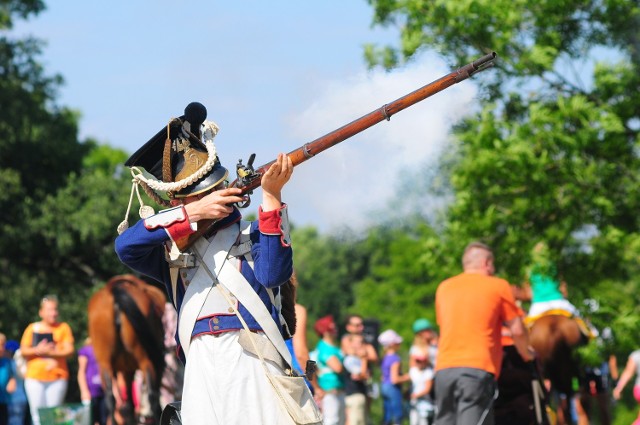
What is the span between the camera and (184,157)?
16.7 feet

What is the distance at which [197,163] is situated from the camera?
5051mm

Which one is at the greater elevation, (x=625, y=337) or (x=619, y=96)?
(x=619, y=96)

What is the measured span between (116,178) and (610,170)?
21.8 meters

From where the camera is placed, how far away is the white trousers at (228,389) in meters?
4.86

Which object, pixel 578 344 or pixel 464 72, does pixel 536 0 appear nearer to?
pixel 578 344

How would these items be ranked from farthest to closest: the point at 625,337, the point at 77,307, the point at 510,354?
the point at 77,307 → the point at 625,337 → the point at 510,354

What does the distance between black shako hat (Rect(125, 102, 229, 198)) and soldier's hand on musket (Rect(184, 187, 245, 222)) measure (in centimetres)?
15

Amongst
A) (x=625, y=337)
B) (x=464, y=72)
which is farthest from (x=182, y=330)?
(x=625, y=337)

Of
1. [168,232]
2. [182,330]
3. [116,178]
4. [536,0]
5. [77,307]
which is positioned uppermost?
[116,178]

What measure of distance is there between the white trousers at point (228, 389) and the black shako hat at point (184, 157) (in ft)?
2.26

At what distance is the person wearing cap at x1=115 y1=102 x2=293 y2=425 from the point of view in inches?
188

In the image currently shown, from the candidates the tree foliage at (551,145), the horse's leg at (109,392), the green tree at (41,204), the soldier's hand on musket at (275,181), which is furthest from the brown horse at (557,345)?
the green tree at (41,204)

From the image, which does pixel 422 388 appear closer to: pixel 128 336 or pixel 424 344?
pixel 424 344

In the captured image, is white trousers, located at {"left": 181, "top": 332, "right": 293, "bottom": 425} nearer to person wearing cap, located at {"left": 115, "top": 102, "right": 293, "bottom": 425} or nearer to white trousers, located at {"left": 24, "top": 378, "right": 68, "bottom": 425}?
person wearing cap, located at {"left": 115, "top": 102, "right": 293, "bottom": 425}
